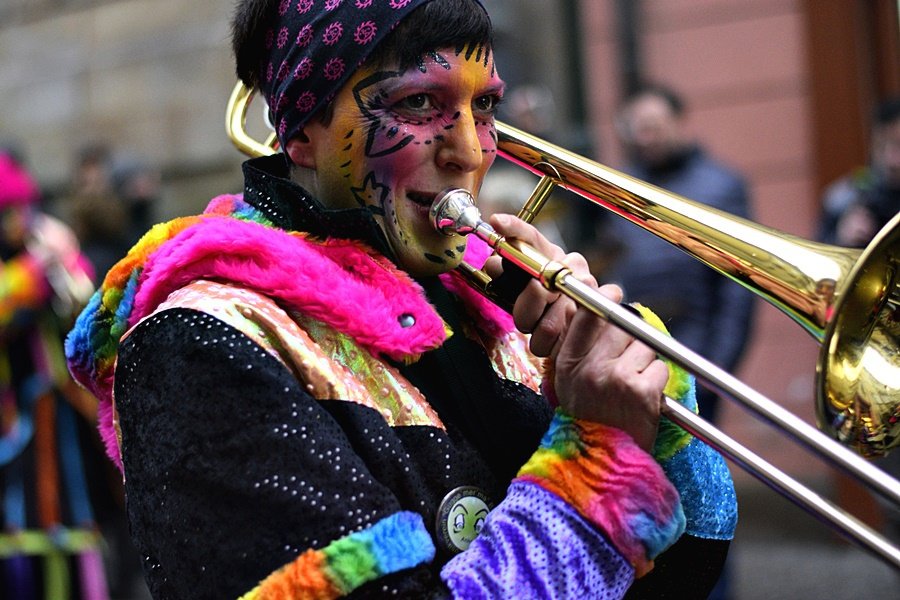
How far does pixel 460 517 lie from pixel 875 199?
11.3ft

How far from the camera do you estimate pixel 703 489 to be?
1.91 meters

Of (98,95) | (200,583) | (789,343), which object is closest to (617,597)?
(200,583)

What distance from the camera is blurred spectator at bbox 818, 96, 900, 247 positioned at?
4648 millimetres

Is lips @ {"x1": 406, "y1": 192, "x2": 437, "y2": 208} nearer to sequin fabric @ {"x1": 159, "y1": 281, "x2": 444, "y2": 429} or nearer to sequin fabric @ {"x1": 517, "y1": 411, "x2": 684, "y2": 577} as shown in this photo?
sequin fabric @ {"x1": 159, "y1": 281, "x2": 444, "y2": 429}

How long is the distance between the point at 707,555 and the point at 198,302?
2.76ft

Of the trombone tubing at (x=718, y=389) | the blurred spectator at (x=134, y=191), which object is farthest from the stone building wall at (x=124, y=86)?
the trombone tubing at (x=718, y=389)

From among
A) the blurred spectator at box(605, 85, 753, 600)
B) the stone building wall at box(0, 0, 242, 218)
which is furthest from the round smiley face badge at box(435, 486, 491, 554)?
the stone building wall at box(0, 0, 242, 218)

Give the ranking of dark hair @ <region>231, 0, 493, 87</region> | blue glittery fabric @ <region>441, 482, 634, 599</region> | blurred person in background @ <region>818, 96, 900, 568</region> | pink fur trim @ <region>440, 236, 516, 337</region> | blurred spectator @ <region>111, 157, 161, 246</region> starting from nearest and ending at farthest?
blue glittery fabric @ <region>441, 482, 634, 599</region>, dark hair @ <region>231, 0, 493, 87</region>, pink fur trim @ <region>440, 236, 516, 337</region>, blurred person in background @ <region>818, 96, 900, 568</region>, blurred spectator @ <region>111, 157, 161, 246</region>

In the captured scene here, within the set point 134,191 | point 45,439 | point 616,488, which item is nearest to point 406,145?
point 616,488

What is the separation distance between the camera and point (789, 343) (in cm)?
670

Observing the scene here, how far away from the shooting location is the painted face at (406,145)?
188 cm

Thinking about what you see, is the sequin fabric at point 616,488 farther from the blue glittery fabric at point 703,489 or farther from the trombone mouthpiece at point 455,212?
the trombone mouthpiece at point 455,212

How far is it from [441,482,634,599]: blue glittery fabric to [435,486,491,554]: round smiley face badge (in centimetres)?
5

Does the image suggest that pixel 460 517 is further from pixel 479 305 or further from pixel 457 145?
pixel 457 145
